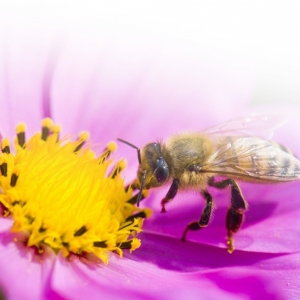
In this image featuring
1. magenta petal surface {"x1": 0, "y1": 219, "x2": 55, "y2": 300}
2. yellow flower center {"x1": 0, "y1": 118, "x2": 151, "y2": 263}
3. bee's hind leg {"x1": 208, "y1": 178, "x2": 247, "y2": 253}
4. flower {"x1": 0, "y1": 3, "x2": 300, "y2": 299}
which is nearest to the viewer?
magenta petal surface {"x1": 0, "y1": 219, "x2": 55, "y2": 300}

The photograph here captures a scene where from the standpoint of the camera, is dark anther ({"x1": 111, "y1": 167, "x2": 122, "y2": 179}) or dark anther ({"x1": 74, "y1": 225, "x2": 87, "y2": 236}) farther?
dark anther ({"x1": 111, "y1": 167, "x2": 122, "y2": 179})

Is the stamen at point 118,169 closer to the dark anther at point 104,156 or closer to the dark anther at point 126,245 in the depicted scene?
the dark anther at point 104,156

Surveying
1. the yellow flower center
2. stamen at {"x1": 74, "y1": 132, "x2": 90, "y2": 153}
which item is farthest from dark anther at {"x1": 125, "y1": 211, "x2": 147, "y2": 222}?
stamen at {"x1": 74, "y1": 132, "x2": 90, "y2": 153}

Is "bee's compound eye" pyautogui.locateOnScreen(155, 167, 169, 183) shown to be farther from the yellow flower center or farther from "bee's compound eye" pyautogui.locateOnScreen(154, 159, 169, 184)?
the yellow flower center

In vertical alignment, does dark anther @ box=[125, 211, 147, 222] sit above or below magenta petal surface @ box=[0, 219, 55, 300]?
below

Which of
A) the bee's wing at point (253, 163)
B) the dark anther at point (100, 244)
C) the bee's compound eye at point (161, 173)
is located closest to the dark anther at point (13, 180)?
the dark anther at point (100, 244)

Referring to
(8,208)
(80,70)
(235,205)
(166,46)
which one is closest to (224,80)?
(166,46)

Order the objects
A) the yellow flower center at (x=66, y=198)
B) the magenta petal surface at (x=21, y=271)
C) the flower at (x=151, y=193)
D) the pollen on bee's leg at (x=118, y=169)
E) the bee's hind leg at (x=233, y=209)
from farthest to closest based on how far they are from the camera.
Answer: the pollen on bee's leg at (x=118, y=169) < the bee's hind leg at (x=233, y=209) < the yellow flower center at (x=66, y=198) < the flower at (x=151, y=193) < the magenta petal surface at (x=21, y=271)
